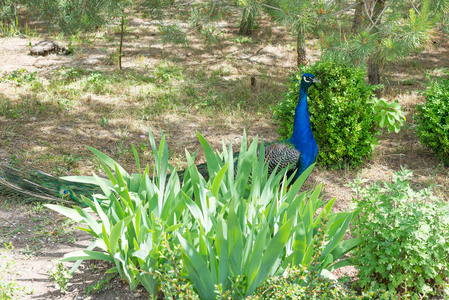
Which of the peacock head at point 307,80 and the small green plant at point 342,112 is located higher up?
the peacock head at point 307,80

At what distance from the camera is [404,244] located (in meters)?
2.21

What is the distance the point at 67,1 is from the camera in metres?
4.64

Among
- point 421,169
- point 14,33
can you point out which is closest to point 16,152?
point 421,169

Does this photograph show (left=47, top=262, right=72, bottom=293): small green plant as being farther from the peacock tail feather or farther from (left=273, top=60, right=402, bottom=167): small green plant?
(left=273, top=60, right=402, bottom=167): small green plant

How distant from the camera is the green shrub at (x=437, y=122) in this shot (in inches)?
172

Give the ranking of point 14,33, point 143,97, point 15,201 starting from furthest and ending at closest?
1. point 14,33
2. point 143,97
3. point 15,201

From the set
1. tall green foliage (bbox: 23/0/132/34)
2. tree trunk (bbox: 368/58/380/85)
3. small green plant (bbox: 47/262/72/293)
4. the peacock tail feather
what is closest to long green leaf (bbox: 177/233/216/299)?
small green plant (bbox: 47/262/72/293)

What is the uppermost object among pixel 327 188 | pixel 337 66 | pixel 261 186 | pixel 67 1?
pixel 67 1

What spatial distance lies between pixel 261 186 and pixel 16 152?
121 inches

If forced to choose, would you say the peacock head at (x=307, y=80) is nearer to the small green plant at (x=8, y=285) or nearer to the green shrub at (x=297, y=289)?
the green shrub at (x=297, y=289)

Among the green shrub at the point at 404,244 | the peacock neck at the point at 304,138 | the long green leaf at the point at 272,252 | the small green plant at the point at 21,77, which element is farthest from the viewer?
the small green plant at the point at 21,77

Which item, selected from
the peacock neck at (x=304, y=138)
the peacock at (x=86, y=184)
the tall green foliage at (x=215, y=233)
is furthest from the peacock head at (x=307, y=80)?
the tall green foliage at (x=215, y=233)

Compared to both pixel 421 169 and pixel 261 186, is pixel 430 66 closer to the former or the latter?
pixel 421 169

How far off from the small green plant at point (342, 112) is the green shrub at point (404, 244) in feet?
→ 6.41
